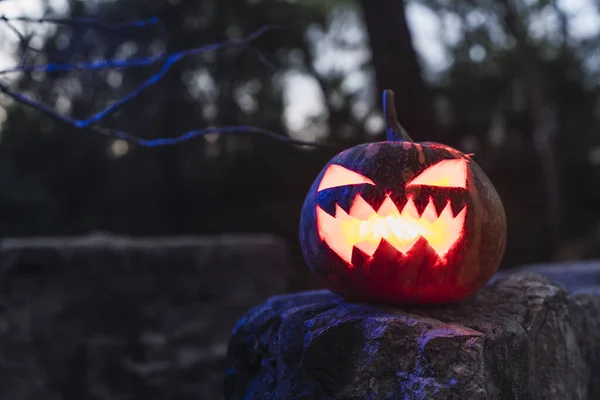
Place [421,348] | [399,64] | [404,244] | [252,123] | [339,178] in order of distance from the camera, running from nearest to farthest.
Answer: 1. [421,348]
2. [404,244]
3. [339,178]
4. [399,64]
5. [252,123]

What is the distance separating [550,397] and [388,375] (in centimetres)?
53

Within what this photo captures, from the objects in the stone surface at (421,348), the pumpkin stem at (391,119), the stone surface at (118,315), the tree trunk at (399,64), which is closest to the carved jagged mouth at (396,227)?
the stone surface at (421,348)

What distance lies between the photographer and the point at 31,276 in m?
2.99

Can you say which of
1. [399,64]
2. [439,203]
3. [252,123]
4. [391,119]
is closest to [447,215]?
[439,203]

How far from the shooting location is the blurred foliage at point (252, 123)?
5.78m

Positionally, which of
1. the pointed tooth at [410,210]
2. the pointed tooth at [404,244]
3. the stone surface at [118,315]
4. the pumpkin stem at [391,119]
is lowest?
the stone surface at [118,315]

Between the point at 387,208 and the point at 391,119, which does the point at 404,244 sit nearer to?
the point at 387,208

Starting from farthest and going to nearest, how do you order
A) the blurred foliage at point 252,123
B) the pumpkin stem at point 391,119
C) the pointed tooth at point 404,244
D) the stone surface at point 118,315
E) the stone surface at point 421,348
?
the blurred foliage at point 252,123 → the stone surface at point 118,315 → the pumpkin stem at point 391,119 → the pointed tooth at point 404,244 → the stone surface at point 421,348

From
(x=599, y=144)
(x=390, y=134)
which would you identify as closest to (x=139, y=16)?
(x=390, y=134)

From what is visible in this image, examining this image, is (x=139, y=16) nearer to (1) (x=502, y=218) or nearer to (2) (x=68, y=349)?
(2) (x=68, y=349)

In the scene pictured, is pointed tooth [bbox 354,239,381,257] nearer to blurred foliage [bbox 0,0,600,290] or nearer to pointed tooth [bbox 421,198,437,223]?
pointed tooth [bbox 421,198,437,223]

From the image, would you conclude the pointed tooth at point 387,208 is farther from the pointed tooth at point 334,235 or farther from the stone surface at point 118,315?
the stone surface at point 118,315

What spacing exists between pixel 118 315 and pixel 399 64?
90.8 inches

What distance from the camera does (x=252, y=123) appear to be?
6.31m
